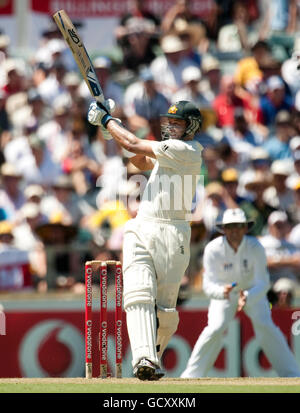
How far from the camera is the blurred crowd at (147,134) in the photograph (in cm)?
1164

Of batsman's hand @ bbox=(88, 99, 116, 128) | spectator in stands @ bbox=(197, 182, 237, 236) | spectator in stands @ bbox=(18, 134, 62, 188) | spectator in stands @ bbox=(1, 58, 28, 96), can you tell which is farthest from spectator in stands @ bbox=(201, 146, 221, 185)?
batsman's hand @ bbox=(88, 99, 116, 128)

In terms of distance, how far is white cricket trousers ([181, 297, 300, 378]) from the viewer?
10602 mm

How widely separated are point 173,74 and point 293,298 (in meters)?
4.25

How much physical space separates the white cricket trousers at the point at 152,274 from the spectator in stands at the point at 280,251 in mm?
3558

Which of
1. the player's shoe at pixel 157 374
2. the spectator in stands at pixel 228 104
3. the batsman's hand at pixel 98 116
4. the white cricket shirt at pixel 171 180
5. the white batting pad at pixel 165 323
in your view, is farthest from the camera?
the spectator in stands at pixel 228 104

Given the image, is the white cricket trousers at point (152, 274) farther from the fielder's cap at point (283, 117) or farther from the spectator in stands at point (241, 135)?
the fielder's cap at point (283, 117)

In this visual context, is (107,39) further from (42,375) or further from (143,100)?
(42,375)

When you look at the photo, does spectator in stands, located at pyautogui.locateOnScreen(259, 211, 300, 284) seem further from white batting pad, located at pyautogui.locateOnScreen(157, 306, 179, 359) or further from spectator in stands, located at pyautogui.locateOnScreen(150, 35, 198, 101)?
white batting pad, located at pyautogui.locateOnScreen(157, 306, 179, 359)

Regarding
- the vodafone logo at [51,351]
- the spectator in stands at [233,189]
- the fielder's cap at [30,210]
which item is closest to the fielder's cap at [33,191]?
the fielder's cap at [30,210]

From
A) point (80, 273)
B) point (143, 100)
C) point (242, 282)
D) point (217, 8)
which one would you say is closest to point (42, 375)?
point (80, 273)

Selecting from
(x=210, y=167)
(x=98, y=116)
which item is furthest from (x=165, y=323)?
(x=210, y=167)

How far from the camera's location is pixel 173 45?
14.5m

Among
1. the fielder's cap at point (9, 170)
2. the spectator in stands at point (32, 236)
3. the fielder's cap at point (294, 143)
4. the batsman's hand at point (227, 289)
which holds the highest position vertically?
the fielder's cap at point (294, 143)
